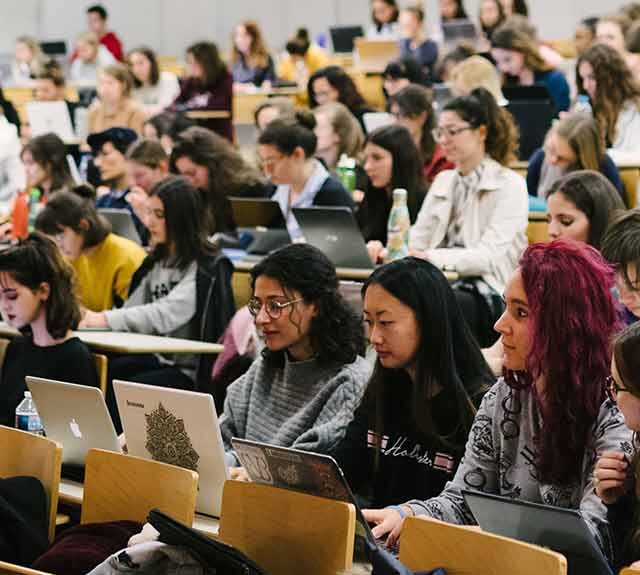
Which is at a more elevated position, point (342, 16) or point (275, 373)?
point (342, 16)

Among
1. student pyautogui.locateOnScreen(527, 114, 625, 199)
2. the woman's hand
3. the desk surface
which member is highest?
student pyautogui.locateOnScreen(527, 114, 625, 199)

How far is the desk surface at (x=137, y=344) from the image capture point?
4.74 m

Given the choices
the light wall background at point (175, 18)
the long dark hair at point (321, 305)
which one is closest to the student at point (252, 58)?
the light wall background at point (175, 18)

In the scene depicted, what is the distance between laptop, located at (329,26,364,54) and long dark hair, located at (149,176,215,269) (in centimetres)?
824

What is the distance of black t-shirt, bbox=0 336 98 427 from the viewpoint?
445cm

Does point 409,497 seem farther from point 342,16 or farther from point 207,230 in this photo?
point 342,16

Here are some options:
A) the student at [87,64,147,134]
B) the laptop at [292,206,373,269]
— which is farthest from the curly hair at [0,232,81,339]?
the student at [87,64,147,134]

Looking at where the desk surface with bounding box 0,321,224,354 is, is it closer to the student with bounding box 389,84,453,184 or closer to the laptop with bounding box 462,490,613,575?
the laptop with bounding box 462,490,613,575

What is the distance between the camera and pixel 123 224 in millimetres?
6594

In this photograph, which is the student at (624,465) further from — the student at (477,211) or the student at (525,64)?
the student at (525,64)

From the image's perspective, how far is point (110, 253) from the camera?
5.89 m

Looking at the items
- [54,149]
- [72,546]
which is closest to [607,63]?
[54,149]

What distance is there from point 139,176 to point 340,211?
211 cm

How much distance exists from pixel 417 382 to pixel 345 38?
1057 centimetres
